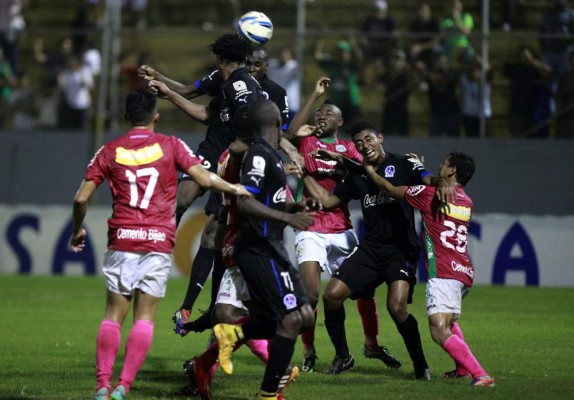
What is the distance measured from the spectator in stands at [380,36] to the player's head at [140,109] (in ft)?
41.2

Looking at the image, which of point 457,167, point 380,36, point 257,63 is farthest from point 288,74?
point 457,167

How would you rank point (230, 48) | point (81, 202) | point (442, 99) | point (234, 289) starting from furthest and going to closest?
1. point (442, 99)
2. point (230, 48)
3. point (234, 289)
4. point (81, 202)

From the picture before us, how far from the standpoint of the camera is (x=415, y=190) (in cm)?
1012

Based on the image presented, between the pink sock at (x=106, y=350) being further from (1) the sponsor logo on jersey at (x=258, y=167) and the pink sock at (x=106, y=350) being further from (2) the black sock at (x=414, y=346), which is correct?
(2) the black sock at (x=414, y=346)

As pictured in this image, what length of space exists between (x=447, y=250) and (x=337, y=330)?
1.53m

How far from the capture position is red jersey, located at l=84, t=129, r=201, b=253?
838 centimetres

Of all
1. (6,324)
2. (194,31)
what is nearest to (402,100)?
(194,31)

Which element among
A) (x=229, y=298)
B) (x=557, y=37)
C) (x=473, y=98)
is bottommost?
(x=229, y=298)

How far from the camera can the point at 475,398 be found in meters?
8.77

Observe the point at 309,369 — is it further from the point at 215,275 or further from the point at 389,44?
the point at 389,44

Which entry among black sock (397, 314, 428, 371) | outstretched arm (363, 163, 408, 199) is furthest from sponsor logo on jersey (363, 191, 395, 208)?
black sock (397, 314, 428, 371)

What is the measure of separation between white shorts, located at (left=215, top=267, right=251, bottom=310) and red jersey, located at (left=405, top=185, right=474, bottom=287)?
1.91m

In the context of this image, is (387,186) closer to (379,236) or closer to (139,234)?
(379,236)

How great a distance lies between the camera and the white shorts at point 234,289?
29.6 feet
